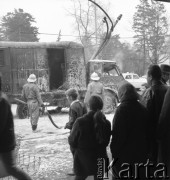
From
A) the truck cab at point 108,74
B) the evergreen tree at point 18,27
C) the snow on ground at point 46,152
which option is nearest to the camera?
the snow on ground at point 46,152

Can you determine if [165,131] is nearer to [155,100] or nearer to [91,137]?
[155,100]

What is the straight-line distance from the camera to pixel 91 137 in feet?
12.1

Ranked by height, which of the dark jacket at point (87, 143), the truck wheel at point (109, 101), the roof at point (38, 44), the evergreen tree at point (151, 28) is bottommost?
the truck wheel at point (109, 101)

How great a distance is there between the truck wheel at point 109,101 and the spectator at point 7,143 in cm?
868

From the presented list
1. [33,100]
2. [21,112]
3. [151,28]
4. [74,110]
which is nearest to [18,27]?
[151,28]

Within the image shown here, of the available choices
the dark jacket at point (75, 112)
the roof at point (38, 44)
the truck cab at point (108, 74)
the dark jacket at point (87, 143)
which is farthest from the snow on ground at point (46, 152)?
the roof at point (38, 44)

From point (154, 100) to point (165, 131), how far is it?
0.44 meters

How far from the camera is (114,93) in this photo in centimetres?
1245

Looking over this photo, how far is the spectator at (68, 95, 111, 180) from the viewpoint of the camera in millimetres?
3648

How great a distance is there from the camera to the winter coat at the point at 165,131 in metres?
3.27

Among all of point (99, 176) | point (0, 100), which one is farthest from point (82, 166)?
point (0, 100)

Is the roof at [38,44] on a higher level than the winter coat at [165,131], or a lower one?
higher

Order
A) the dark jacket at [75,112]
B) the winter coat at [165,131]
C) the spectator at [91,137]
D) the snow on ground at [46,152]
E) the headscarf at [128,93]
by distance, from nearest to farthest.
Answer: the winter coat at [165,131] < the headscarf at [128,93] < the spectator at [91,137] < the dark jacket at [75,112] < the snow on ground at [46,152]

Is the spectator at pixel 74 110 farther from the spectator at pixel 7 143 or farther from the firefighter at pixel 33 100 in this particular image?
the firefighter at pixel 33 100
